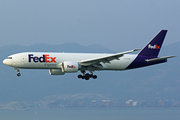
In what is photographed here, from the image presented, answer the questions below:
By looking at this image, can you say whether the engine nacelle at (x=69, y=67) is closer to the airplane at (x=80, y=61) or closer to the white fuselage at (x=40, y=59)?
the airplane at (x=80, y=61)

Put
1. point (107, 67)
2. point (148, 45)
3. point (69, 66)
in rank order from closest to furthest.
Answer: point (69, 66) < point (107, 67) < point (148, 45)

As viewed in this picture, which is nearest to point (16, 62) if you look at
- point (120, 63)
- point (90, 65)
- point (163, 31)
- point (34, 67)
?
point (34, 67)

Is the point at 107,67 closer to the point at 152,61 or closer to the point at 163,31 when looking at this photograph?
the point at 152,61

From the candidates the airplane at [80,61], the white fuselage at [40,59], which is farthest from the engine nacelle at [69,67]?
the white fuselage at [40,59]

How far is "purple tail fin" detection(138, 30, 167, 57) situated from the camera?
55.6 m

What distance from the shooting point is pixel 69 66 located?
158 ft

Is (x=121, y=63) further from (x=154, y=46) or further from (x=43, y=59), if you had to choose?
(x=43, y=59)

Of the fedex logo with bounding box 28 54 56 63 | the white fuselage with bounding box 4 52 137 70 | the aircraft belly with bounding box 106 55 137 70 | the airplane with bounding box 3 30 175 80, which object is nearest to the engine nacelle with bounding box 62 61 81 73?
the airplane with bounding box 3 30 175 80

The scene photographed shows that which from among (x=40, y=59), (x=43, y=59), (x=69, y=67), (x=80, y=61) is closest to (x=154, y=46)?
(x=80, y=61)

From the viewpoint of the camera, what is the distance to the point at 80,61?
4988 cm

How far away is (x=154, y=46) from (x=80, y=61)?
49.7 ft

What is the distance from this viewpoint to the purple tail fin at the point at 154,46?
182 feet

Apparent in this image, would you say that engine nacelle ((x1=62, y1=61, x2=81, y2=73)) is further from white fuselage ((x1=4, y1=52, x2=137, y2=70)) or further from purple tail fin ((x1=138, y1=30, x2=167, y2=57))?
purple tail fin ((x1=138, y1=30, x2=167, y2=57))

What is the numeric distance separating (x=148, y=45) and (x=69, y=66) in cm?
1650
